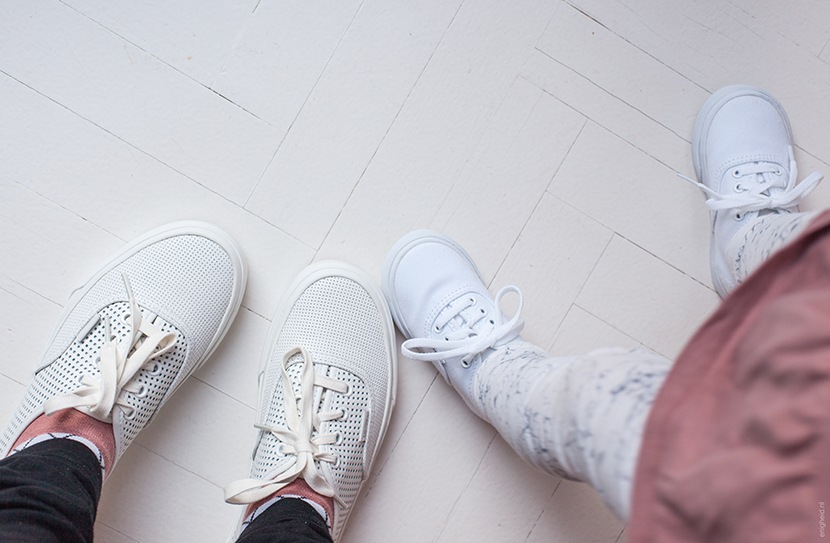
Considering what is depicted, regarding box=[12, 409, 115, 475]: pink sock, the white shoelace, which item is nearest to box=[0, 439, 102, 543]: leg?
box=[12, 409, 115, 475]: pink sock

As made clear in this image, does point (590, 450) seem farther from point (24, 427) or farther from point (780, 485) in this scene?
point (24, 427)

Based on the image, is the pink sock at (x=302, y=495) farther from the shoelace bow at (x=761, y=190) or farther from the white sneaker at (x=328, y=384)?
the shoelace bow at (x=761, y=190)

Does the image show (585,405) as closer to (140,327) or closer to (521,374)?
(521,374)

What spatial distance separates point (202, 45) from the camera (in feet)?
2.48

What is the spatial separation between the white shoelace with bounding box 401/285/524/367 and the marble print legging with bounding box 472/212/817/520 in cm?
4

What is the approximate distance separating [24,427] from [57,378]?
0.07 meters

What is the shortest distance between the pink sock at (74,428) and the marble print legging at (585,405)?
53cm

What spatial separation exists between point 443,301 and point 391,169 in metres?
0.22

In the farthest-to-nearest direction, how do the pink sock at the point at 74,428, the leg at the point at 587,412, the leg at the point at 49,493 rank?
the pink sock at the point at 74,428 → the leg at the point at 49,493 → the leg at the point at 587,412

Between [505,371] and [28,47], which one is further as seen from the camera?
[28,47]

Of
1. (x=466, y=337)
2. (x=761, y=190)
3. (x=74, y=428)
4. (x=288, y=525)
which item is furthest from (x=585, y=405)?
(x=74, y=428)

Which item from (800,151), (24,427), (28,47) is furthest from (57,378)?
(800,151)

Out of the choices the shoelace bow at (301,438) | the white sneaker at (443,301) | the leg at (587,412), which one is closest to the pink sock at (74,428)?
the shoelace bow at (301,438)

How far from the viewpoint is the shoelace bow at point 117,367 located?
2.20 ft
